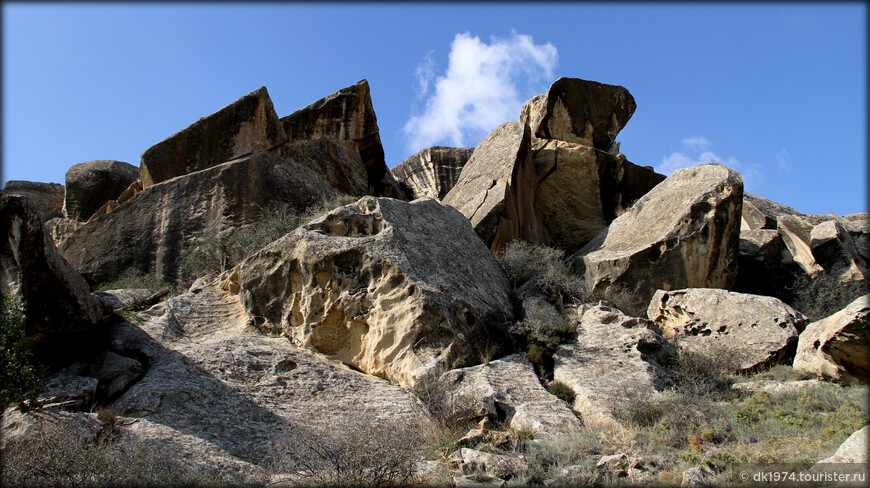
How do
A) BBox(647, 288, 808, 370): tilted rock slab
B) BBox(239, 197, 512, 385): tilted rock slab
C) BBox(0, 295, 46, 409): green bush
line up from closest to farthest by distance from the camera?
BBox(0, 295, 46, 409): green bush, BBox(239, 197, 512, 385): tilted rock slab, BBox(647, 288, 808, 370): tilted rock slab

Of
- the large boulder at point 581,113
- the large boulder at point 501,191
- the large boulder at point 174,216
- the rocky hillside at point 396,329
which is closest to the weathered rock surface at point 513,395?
the rocky hillside at point 396,329

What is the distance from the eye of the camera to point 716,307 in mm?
10078

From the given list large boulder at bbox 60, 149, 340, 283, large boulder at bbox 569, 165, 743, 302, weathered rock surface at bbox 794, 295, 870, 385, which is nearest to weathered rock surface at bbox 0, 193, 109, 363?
large boulder at bbox 60, 149, 340, 283

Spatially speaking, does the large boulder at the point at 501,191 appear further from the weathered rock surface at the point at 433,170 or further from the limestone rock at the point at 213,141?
the limestone rock at the point at 213,141

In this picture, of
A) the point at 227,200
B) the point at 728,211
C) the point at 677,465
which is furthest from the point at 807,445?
the point at 227,200

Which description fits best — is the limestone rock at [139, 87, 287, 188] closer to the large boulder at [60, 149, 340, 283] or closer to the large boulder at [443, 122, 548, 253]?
the large boulder at [60, 149, 340, 283]

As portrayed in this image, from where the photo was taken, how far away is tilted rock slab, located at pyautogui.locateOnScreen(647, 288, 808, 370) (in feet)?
30.1

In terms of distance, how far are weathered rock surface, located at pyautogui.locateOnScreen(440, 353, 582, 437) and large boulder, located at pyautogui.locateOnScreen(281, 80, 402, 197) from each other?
8.68 meters

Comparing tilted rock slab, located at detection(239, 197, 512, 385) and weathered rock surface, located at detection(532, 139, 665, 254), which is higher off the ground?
weathered rock surface, located at detection(532, 139, 665, 254)

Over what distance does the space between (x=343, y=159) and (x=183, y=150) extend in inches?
135

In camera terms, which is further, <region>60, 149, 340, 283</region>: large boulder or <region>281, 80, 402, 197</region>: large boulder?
<region>281, 80, 402, 197</region>: large boulder

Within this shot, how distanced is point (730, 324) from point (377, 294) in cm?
504

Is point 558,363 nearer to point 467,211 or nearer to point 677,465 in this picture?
point 677,465

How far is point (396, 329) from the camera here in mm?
8867
